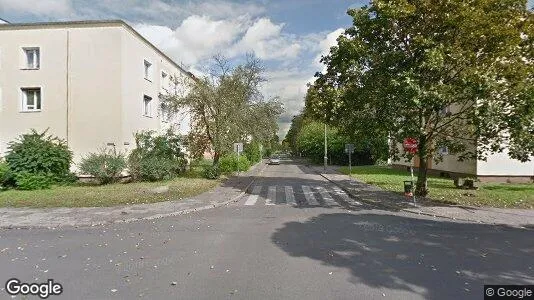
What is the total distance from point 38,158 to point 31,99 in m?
6.03

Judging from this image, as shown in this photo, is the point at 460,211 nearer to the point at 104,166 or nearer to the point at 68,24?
the point at 104,166

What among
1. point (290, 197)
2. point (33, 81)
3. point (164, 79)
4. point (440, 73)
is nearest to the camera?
point (440, 73)

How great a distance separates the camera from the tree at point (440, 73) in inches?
427

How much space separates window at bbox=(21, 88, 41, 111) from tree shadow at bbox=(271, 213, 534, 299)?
60.3 ft

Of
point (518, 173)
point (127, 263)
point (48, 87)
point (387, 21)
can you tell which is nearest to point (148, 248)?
point (127, 263)

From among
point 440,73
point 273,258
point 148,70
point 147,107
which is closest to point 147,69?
point 148,70

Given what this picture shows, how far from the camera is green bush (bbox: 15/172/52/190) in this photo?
15.5 m

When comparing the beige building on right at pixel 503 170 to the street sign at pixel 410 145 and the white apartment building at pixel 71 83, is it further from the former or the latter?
the white apartment building at pixel 71 83

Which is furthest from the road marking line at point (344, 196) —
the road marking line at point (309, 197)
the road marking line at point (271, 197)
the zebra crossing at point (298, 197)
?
the road marking line at point (271, 197)

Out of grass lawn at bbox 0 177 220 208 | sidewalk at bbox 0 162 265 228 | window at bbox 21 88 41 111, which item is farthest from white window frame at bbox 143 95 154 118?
sidewalk at bbox 0 162 265 228

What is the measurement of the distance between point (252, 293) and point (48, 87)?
20.4 metres

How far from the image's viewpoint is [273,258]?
20.2 ft

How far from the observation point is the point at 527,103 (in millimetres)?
10469

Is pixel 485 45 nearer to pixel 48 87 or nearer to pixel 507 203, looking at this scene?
pixel 507 203
